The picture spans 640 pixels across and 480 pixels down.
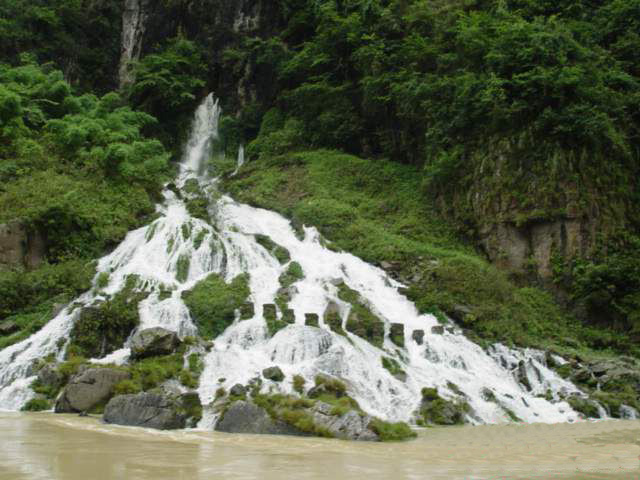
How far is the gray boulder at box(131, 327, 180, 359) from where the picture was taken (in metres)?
14.1

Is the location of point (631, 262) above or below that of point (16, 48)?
below

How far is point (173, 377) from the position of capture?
13.3 meters

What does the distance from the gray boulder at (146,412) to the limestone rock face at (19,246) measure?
1024cm

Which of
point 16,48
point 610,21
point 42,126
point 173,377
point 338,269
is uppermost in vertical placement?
point 16,48

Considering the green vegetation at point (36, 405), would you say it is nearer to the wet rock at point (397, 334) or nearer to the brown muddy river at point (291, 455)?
the brown muddy river at point (291, 455)

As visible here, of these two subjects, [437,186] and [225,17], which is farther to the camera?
[225,17]

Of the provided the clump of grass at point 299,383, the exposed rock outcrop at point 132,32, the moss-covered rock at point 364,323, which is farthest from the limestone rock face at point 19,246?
the exposed rock outcrop at point 132,32

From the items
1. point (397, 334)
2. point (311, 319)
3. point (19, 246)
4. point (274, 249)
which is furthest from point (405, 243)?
point (19, 246)

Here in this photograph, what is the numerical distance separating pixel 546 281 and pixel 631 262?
2.79 m

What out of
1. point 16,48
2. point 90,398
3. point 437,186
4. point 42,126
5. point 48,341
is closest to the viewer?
point 90,398

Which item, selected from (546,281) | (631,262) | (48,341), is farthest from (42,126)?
(631,262)

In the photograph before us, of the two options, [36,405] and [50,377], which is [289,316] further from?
[36,405]

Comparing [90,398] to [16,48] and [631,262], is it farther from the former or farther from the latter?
[16,48]

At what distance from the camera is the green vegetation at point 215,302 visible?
1655 cm
